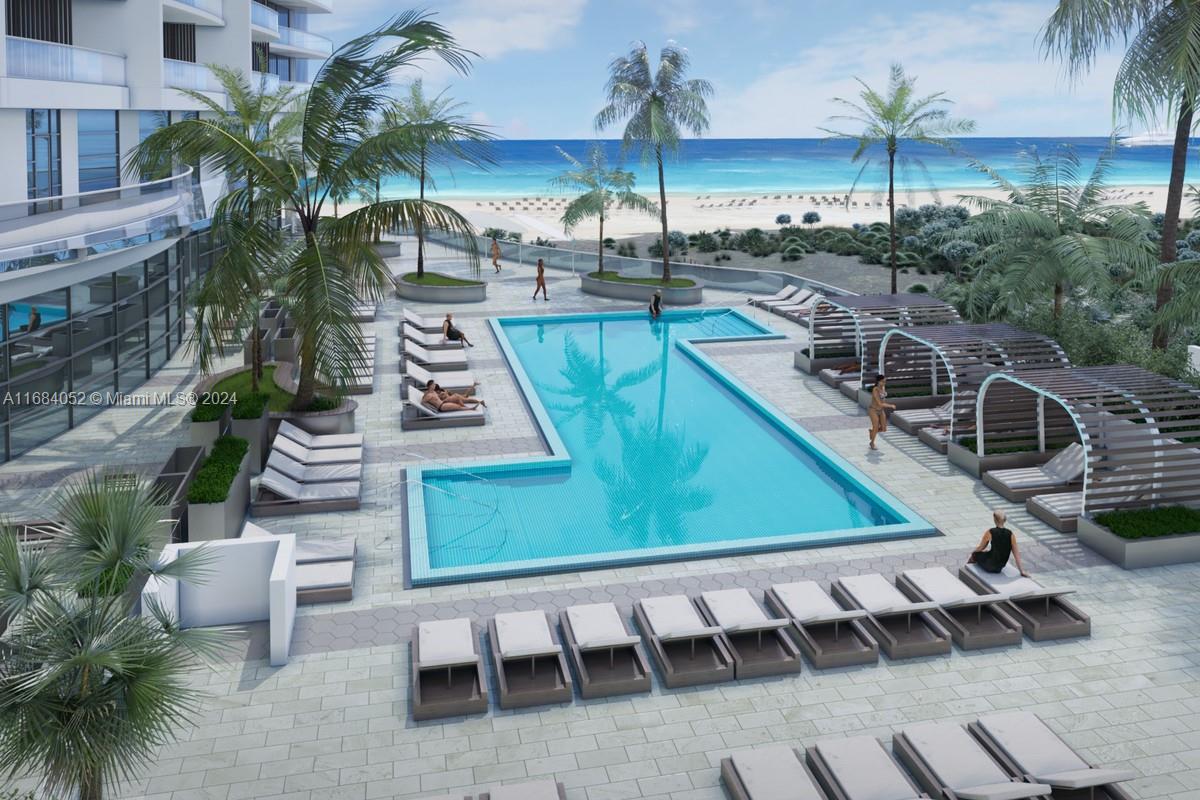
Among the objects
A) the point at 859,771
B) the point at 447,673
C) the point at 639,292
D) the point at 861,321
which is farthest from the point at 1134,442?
the point at 639,292

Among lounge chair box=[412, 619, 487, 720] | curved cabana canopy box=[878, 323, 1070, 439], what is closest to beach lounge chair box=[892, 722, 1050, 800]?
lounge chair box=[412, 619, 487, 720]

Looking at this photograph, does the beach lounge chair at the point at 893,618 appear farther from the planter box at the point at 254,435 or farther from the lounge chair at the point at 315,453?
the planter box at the point at 254,435

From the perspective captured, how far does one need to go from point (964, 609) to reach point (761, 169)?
136 meters

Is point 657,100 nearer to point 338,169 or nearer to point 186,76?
point 186,76

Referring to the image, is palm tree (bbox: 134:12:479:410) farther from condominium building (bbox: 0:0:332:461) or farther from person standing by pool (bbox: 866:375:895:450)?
person standing by pool (bbox: 866:375:895:450)

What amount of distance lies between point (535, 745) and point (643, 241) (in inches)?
1619

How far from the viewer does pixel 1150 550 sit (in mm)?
11961

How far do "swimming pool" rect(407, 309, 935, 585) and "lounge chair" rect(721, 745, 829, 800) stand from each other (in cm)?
419

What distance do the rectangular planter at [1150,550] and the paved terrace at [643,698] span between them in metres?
0.16

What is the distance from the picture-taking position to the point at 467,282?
30.1 meters

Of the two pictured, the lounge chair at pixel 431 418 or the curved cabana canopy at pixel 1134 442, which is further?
the lounge chair at pixel 431 418

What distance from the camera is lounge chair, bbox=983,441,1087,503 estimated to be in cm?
1398

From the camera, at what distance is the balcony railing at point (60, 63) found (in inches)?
610

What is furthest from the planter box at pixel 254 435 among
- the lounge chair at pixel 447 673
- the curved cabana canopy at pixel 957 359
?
the curved cabana canopy at pixel 957 359
